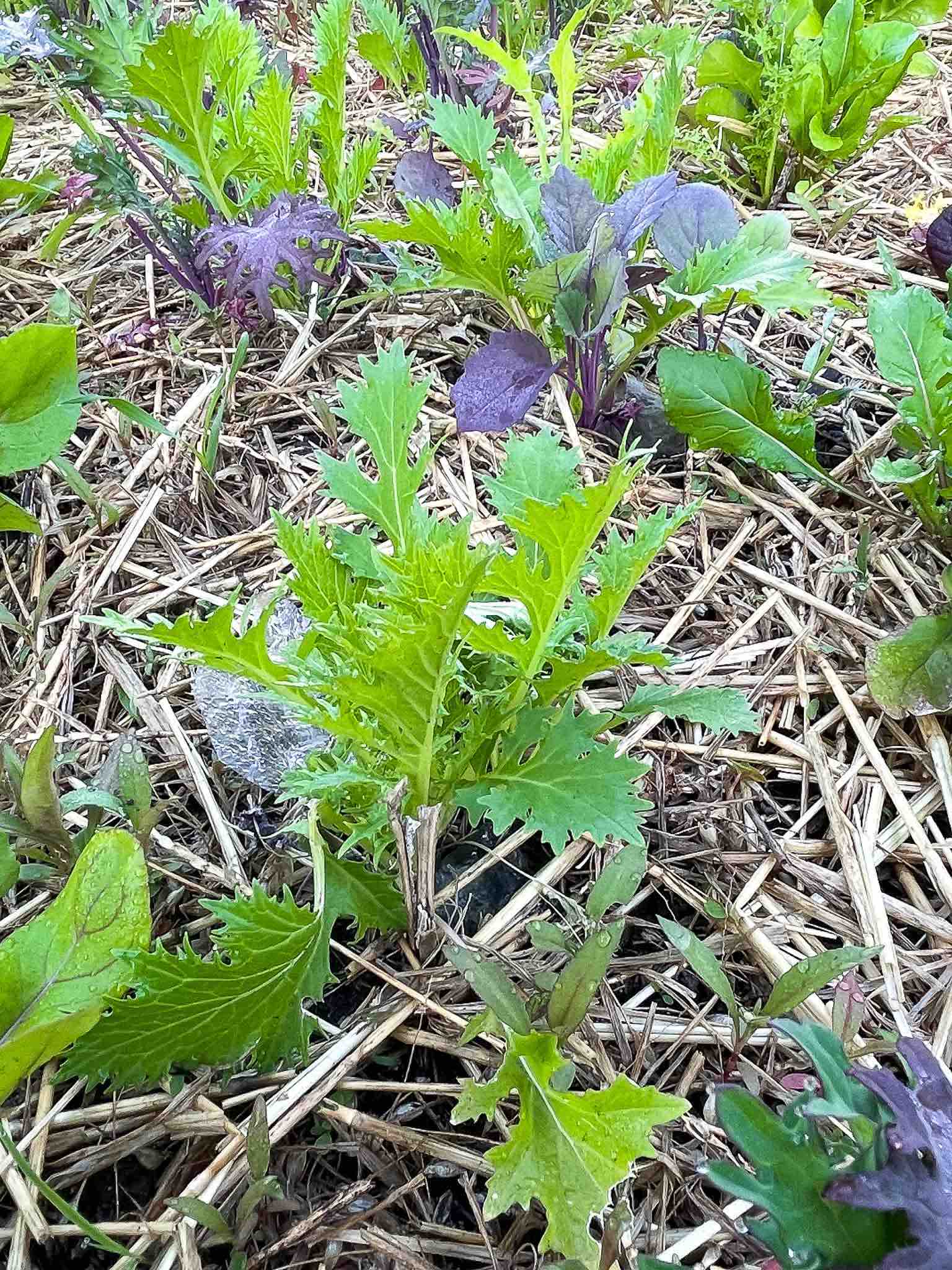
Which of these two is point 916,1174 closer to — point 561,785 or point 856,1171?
point 856,1171

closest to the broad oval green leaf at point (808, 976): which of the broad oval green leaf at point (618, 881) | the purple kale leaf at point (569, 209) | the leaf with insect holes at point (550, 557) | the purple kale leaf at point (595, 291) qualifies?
the broad oval green leaf at point (618, 881)

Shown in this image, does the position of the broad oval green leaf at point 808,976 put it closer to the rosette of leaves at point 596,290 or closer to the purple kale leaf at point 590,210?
the rosette of leaves at point 596,290

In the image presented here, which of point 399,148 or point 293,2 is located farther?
point 293,2

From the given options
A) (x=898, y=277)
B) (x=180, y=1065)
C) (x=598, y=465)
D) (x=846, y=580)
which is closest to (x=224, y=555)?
(x=598, y=465)

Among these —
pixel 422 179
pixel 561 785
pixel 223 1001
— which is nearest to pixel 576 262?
pixel 422 179

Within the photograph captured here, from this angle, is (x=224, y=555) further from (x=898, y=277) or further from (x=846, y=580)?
(x=898, y=277)

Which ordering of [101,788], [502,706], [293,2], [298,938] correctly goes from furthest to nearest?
[293,2]
[101,788]
[502,706]
[298,938]
